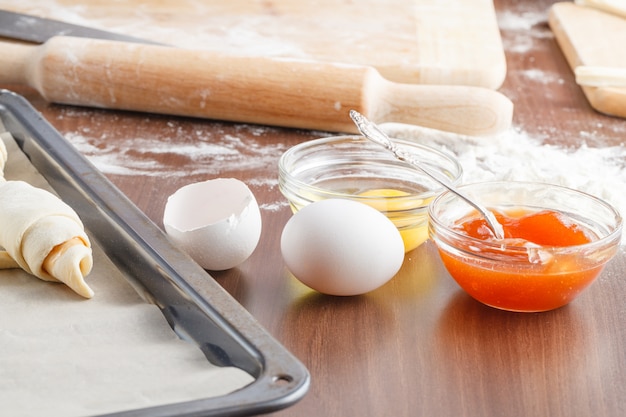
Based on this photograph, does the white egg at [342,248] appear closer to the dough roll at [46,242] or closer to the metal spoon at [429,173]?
the metal spoon at [429,173]

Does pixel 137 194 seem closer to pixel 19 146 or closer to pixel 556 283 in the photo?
pixel 19 146

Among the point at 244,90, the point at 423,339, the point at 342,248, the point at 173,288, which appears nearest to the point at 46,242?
the point at 173,288

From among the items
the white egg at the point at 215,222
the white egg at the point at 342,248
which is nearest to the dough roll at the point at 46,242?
the white egg at the point at 215,222

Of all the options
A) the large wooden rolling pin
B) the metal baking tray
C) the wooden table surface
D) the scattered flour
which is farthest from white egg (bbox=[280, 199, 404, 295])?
the large wooden rolling pin

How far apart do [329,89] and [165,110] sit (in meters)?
0.32

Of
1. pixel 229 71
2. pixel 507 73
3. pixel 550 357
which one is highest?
pixel 229 71

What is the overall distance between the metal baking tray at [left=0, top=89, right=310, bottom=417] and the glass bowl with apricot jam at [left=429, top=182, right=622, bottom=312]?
0.97 ft

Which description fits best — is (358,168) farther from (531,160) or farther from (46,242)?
(46,242)

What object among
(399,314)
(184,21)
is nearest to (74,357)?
(399,314)

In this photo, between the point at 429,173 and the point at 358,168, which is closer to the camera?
the point at 429,173

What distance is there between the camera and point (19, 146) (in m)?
1.34

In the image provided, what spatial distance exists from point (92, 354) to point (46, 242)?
7.5 inches

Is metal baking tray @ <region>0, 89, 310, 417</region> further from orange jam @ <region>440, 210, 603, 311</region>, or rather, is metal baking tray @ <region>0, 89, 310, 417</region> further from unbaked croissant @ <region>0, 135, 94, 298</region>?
orange jam @ <region>440, 210, 603, 311</region>

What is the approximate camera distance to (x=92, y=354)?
870 millimetres
